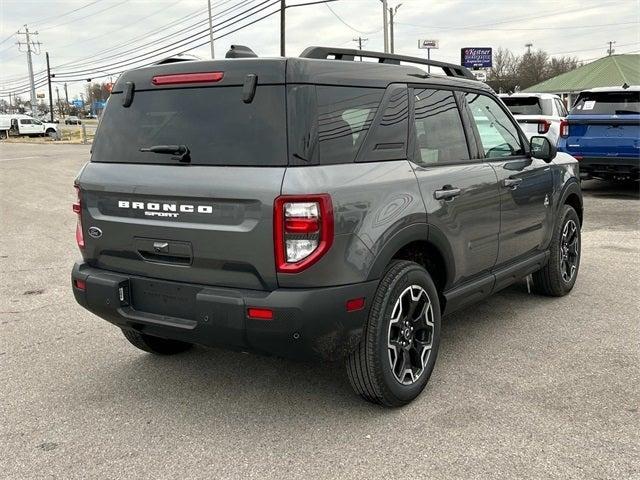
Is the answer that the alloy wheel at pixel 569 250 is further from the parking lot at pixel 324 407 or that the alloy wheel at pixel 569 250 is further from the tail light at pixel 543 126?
the tail light at pixel 543 126

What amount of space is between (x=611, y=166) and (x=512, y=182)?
7.80 m

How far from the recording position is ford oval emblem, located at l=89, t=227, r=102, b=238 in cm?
353

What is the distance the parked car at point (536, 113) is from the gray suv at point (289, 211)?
32.4 ft

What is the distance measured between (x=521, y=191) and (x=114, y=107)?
9.58 feet

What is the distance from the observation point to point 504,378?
3.88 m

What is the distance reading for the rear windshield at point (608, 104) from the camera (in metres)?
11.1

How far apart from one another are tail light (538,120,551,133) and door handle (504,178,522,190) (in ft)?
30.1

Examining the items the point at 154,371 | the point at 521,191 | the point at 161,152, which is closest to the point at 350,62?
the point at 161,152

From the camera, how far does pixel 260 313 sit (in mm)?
2963

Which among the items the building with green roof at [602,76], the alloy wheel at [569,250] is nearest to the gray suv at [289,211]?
the alloy wheel at [569,250]

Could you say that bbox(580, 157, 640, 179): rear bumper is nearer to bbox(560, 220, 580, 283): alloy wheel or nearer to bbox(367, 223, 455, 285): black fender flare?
bbox(560, 220, 580, 283): alloy wheel

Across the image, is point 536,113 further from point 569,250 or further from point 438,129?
point 438,129

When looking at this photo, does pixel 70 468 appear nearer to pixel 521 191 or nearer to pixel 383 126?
pixel 383 126

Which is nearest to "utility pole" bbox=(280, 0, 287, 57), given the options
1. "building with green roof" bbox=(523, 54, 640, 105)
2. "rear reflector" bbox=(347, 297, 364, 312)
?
"building with green roof" bbox=(523, 54, 640, 105)
